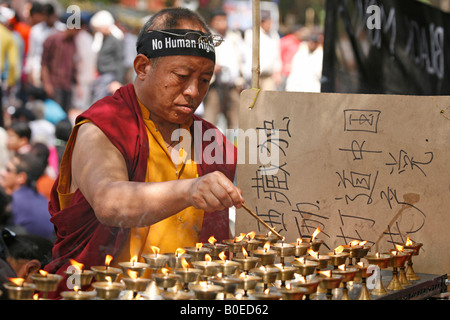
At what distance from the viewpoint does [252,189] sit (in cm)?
339

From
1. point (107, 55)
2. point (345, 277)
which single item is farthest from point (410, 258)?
point (107, 55)

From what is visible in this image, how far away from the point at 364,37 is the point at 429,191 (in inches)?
70.5

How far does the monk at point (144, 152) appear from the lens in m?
2.55

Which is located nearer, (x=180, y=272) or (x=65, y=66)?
(x=180, y=272)

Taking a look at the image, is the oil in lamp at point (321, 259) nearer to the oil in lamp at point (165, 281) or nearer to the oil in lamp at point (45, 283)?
the oil in lamp at point (165, 281)

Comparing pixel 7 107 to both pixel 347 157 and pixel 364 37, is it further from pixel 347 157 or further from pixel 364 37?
pixel 347 157

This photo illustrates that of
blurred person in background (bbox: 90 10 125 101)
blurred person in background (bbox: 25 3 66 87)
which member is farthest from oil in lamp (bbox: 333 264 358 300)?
blurred person in background (bbox: 25 3 66 87)

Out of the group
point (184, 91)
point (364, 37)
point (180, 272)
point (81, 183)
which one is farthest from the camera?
point (364, 37)

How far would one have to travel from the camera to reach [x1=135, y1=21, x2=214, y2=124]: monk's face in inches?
108

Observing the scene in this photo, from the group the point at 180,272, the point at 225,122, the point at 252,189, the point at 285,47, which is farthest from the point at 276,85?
the point at 180,272

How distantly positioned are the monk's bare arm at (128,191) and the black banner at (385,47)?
2.05 meters

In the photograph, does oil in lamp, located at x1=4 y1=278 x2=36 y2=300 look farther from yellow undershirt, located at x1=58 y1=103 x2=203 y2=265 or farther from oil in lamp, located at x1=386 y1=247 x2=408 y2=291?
oil in lamp, located at x1=386 y1=247 x2=408 y2=291

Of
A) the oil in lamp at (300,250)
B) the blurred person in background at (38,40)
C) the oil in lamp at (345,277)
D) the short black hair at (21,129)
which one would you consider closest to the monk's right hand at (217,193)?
the oil in lamp at (345,277)
